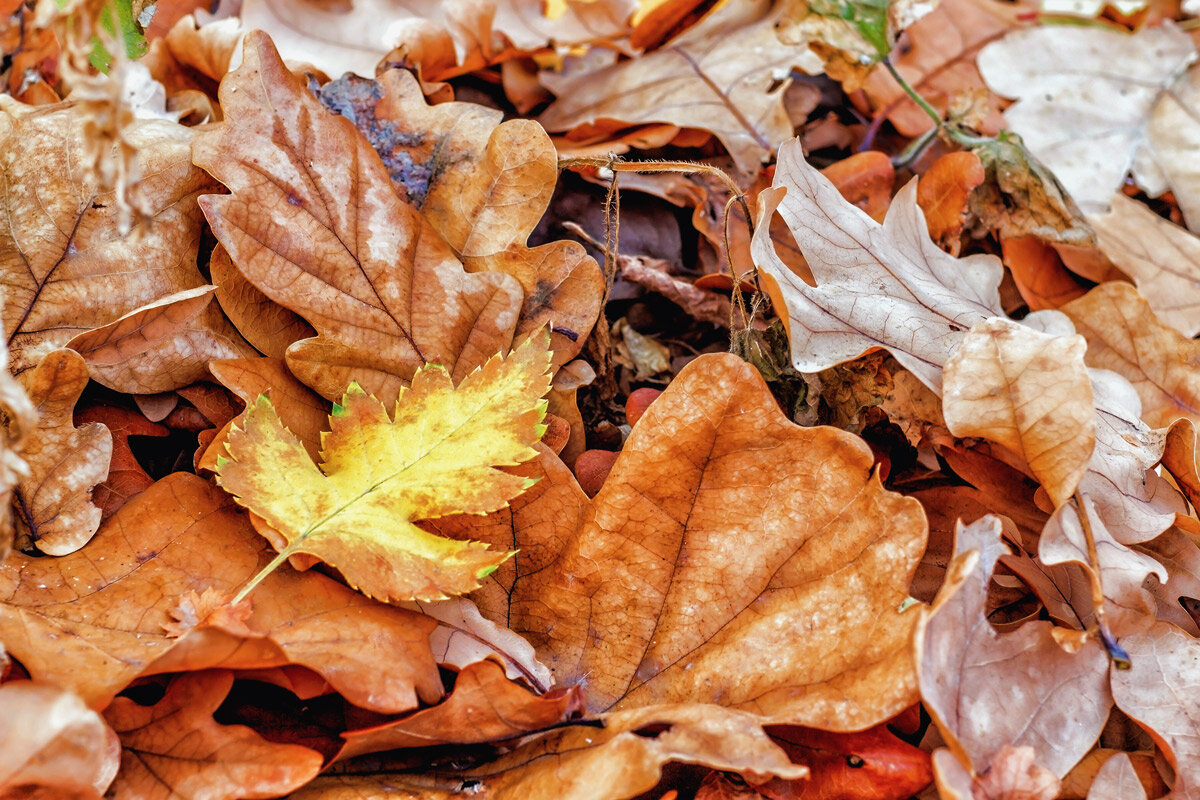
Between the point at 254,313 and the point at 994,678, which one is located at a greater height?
the point at 254,313

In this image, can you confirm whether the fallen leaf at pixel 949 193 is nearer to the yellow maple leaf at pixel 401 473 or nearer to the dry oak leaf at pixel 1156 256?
the dry oak leaf at pixel 1156 256

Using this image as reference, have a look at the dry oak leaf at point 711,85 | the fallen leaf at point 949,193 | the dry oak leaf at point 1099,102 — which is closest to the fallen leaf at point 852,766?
the fallen leaf at point 949,193

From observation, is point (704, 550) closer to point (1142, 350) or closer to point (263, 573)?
point (263, 573)

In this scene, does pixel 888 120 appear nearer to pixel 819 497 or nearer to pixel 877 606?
pixel 819 497

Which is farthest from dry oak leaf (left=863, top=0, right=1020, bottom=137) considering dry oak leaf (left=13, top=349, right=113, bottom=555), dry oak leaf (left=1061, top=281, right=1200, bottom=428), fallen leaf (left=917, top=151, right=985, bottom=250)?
dry oak leaf (left=13, top=349, right=113, bottom=555)

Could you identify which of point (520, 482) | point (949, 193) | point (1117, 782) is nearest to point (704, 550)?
point (520, 482)
